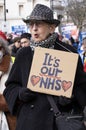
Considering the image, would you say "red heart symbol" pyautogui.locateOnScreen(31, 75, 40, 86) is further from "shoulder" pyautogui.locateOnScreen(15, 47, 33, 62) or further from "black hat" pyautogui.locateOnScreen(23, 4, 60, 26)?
"black hat" pyautogui.locateOnScreen(23, 4, 60, 26)

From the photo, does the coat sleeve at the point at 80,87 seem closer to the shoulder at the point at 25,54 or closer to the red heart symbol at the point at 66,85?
the red heart symbol at the point at 66,85

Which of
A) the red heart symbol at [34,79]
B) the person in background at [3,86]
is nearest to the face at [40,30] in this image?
the red heart symbol at [34,79]

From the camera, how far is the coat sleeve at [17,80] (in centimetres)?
425

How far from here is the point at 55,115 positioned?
13.4ft

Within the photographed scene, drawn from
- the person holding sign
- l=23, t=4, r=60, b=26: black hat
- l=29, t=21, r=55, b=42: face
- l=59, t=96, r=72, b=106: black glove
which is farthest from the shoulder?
l=59, t=96, r=72, b=106: black glove

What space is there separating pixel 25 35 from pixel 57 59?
17.5 feet

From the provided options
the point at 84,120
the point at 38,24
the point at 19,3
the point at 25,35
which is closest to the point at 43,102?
the point at 84,120

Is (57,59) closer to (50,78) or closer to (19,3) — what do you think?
(50,78)

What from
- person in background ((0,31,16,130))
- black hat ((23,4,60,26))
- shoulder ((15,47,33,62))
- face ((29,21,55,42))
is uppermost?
black hat ((23,4,60,26))

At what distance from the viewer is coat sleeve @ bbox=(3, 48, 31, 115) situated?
4.25 metres

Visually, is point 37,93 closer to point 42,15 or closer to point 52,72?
point 52,72

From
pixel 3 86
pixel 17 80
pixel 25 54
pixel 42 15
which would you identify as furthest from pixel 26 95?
pixel 3 86

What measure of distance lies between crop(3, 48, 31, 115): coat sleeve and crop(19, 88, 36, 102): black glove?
0.40 feet

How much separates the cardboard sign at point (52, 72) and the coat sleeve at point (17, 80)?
8cm
